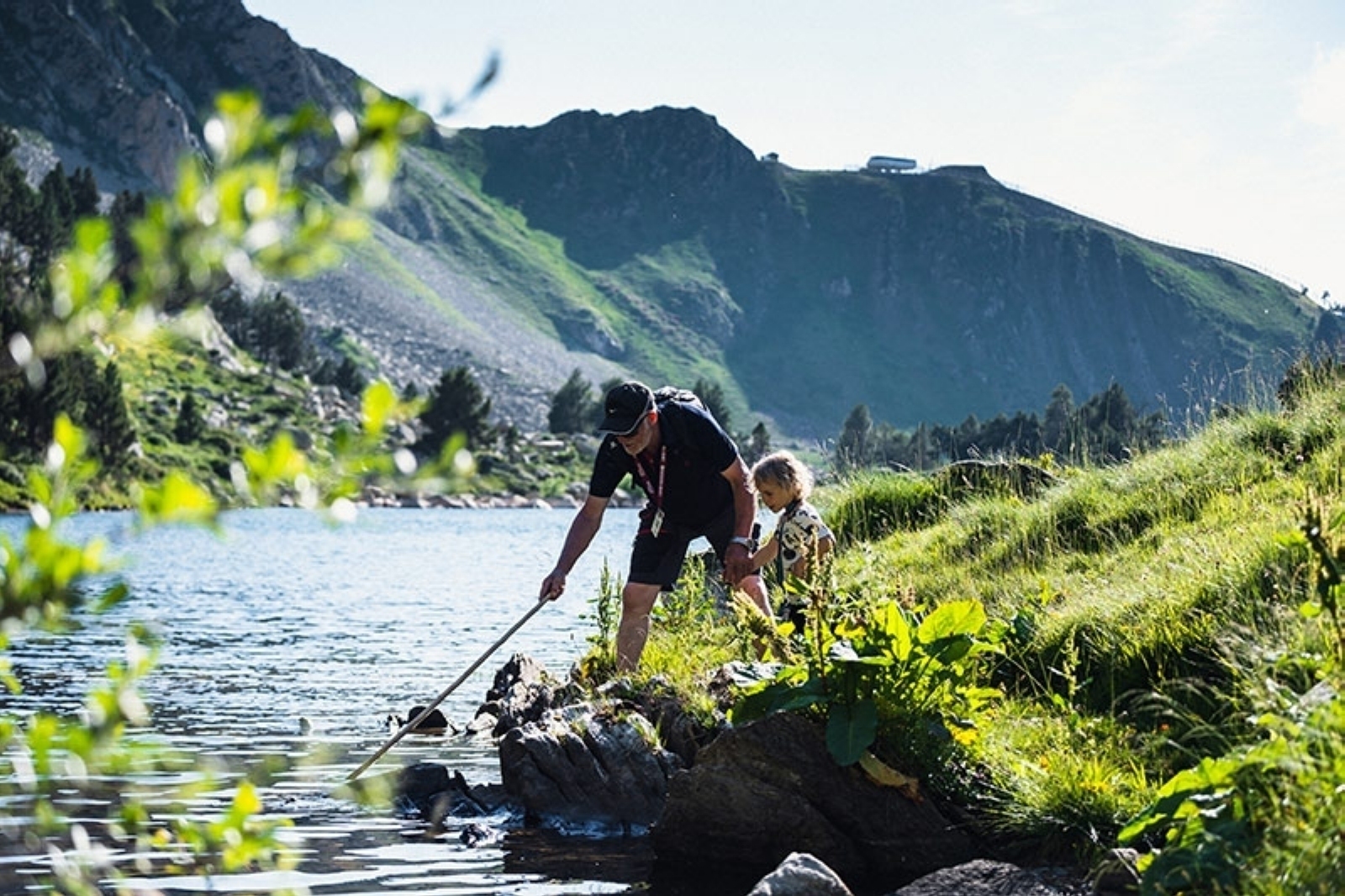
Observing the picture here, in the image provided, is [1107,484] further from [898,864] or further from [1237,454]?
[898,864]

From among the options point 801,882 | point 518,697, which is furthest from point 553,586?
point 518,697

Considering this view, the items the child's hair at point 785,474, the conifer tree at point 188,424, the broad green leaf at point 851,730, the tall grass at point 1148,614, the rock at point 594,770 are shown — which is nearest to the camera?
the tall grass at point 1148,614

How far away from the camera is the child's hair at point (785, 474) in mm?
12172

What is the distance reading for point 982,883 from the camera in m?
7.57

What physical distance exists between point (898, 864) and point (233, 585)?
39.5m

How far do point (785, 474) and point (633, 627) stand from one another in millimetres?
1842

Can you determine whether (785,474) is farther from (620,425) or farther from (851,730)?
(851,730)

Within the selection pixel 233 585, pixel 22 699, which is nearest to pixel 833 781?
pixel 22 699

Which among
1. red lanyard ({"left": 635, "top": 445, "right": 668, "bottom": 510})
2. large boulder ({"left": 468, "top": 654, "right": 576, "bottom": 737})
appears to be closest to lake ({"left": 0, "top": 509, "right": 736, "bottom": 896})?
large boulder ({"left": 468, "top": 654, "right": 576, "bottom": 737})

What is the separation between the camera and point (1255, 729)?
7.00 m

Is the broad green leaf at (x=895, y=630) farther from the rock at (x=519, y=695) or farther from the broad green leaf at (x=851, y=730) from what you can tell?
the rock at (x=519, y=695)

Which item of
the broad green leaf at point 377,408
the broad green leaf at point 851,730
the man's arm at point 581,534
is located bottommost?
the broad green leaf at point 851,730

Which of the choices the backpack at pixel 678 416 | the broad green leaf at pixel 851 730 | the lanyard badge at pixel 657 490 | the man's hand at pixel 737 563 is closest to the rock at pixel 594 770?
the man's hand at pixel 737 563

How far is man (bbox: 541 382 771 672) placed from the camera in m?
Result: 11.7
